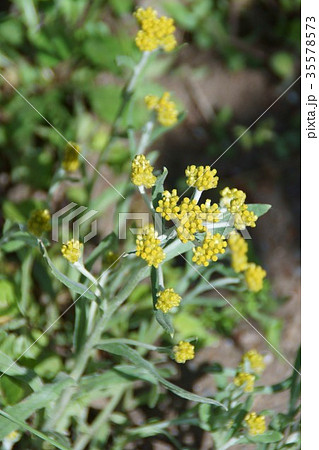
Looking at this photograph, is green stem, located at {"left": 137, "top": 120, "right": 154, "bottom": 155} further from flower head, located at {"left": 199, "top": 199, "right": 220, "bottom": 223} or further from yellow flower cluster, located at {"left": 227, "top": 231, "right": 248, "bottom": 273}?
flower head, located at {"left": 199, "top": 199, "right": 220, "bottom": 223}

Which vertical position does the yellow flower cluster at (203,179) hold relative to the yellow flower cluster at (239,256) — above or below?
above

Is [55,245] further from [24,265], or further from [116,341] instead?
[116,341]

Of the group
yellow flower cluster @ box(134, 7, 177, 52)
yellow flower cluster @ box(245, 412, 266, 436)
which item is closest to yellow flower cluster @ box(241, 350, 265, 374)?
yellow flower cluster @ box(245, 412, 266, 436)

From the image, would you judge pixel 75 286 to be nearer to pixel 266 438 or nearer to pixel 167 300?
pixel 167 300

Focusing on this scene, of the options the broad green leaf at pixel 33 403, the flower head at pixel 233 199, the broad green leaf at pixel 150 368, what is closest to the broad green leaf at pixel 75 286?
the broad green leaf at pixel 150 368

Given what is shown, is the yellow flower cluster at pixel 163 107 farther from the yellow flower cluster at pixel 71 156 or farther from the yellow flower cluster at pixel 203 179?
the yellow flower cluster at pixel 203 179

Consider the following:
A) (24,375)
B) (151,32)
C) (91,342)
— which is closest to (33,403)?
(24,375)

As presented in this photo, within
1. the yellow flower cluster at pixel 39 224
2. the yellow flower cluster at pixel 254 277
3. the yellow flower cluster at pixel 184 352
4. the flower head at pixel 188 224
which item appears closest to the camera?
the flower head at pixel 188 224
